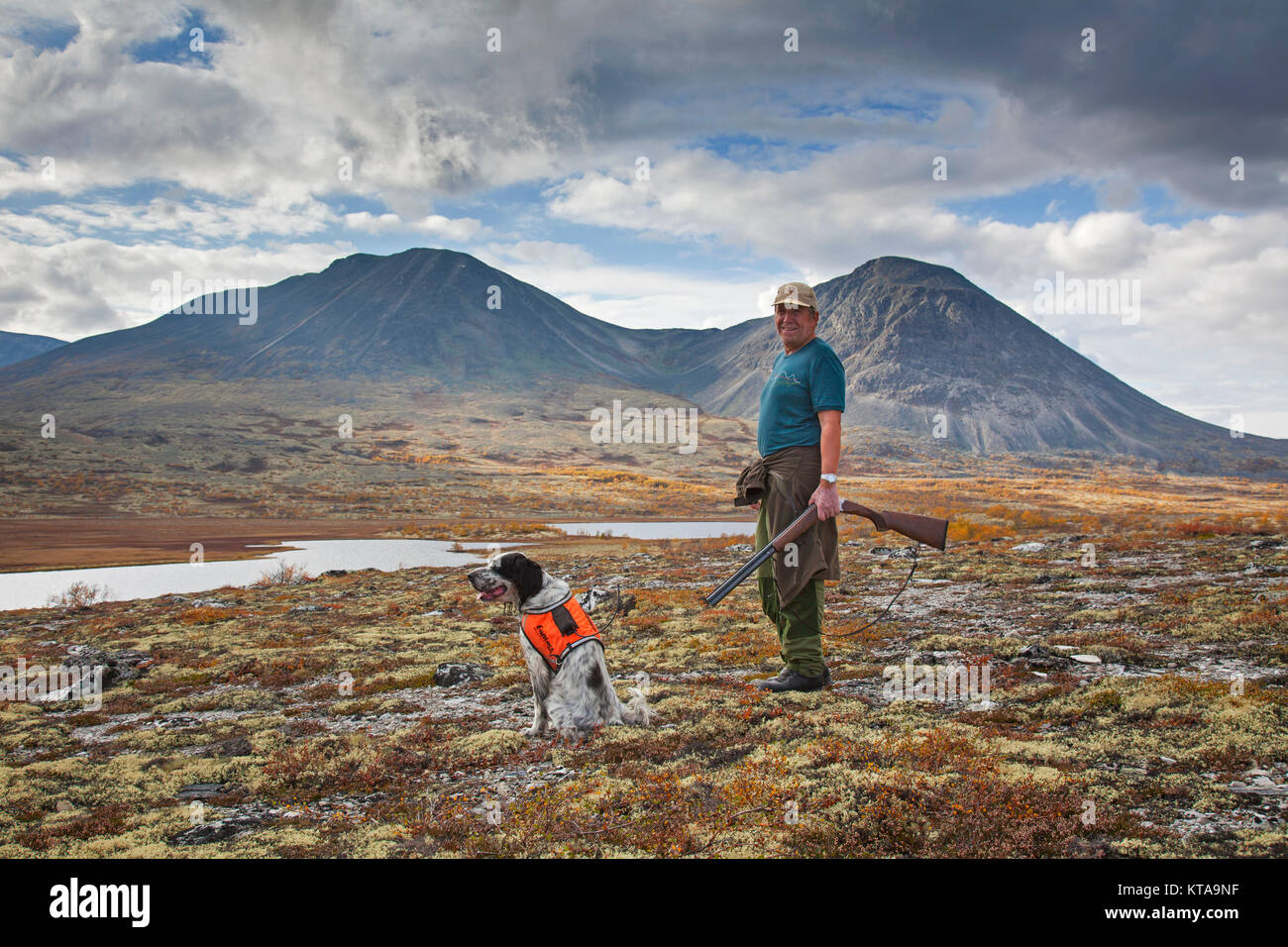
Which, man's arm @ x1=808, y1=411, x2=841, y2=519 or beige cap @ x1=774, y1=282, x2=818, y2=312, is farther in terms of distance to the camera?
beige cap @ x1=774, y1=282, x2=818, y2=312

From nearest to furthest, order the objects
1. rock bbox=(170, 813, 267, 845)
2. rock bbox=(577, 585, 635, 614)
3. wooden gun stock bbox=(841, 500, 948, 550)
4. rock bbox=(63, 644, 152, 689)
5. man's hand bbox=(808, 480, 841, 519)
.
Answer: rock bbox=(170, 813, 267, 845), man's hand bbox=(808, 480, 841, 519), wooden gun stock bbox=(841, 500, 948, 550), rock bbox=(63, 644, 152, 689), rock bbox=(577, 585, 635, 614)

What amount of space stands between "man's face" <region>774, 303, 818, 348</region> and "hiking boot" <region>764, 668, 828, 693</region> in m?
3.55

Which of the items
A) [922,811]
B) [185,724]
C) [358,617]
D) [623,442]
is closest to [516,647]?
[185,724]

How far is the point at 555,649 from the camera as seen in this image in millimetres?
6309

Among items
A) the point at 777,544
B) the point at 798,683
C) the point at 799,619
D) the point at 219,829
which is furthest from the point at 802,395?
the point at 219,829

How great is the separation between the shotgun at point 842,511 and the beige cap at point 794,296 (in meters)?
1.92

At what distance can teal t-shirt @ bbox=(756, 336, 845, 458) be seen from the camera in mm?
6512

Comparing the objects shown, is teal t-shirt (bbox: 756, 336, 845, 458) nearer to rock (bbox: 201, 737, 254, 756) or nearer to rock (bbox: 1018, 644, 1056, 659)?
rock (bbox: 1018, 644, 1056, 659)

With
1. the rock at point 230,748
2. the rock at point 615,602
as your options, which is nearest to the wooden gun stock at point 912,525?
the rock at point 230,748

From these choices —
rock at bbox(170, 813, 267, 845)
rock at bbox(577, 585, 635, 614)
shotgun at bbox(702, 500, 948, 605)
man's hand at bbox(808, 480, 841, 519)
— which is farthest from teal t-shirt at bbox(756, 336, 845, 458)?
rock at bbox(577, 585, 635, 614)

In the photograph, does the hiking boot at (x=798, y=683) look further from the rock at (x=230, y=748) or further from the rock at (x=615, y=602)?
the rock at (x=615, y=602)

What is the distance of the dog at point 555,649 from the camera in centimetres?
632
